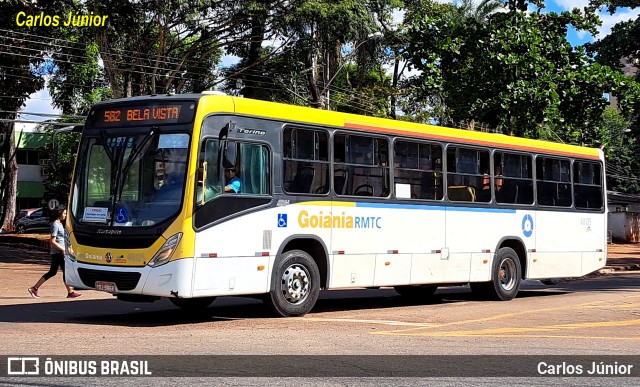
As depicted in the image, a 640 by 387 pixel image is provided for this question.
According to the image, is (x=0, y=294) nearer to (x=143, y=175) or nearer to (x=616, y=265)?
(x=143, y=175)

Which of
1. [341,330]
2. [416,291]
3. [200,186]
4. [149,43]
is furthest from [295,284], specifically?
[149,43]

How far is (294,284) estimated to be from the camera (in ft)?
47.7

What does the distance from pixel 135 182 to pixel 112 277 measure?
1353 millimetres

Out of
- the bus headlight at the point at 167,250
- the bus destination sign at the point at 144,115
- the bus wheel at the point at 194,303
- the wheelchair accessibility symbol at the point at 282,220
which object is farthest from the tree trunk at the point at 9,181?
the bus headlight at the point at 167,250

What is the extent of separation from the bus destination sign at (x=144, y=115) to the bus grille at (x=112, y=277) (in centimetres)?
216

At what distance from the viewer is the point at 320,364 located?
962 centimetres

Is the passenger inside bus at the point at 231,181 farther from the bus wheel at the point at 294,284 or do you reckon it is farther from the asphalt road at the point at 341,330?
the asphalt road at the point at 341,330

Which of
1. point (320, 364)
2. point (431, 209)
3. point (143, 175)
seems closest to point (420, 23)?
point (431, 209)

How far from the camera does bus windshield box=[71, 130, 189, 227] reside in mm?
13062

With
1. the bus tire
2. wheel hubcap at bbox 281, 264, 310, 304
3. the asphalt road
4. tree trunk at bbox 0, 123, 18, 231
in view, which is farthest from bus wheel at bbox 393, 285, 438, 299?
tree trunk at bbox 0, 123, 18, 231

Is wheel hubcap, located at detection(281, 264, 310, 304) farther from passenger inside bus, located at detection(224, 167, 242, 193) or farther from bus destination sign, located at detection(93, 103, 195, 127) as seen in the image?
bus destination sign, located at detection(93, 103, 195, 127)

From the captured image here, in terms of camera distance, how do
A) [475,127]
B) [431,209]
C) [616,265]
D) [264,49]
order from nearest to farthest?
1. [431,209]
2. [616,265]
3. [264,49]
4. [475,127]

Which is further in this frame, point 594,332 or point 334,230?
point 334,230

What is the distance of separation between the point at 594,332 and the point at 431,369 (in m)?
4.52
